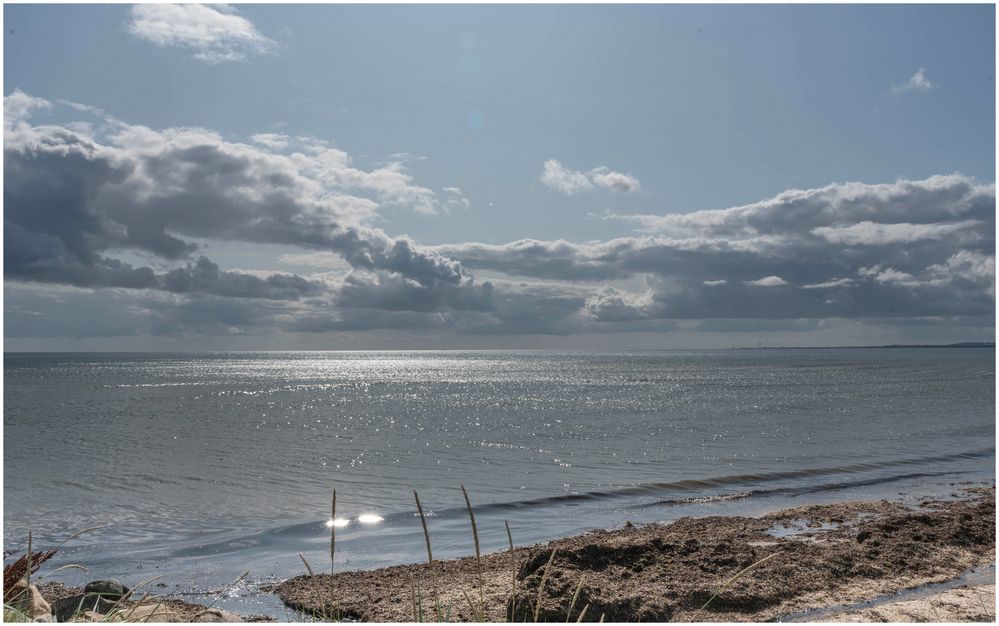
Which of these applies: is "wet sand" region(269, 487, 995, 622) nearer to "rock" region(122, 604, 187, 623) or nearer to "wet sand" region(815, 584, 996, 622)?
"wet sand" region(815, 584, 996, 622)

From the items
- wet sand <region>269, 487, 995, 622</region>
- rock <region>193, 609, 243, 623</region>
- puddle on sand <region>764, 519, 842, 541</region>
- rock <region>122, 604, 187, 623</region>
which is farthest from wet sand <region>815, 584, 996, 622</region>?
rock <region>122, 604, 187, 623</region>

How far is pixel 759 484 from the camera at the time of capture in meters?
19.3

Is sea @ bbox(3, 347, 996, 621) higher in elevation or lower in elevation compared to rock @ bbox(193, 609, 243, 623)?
lower

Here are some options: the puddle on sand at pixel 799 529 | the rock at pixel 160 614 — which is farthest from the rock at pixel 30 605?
the puddle on sand at pixel 799 529

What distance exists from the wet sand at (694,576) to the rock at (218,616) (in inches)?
27.7

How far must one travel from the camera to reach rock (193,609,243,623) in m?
9.03

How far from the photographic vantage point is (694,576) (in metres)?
9.80

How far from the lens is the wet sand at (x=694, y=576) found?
28.3ft

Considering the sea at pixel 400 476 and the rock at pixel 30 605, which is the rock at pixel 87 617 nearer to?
the rock at pixel 30 605

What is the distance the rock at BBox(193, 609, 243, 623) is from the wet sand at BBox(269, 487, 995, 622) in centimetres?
70

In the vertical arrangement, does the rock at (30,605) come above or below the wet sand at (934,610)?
above

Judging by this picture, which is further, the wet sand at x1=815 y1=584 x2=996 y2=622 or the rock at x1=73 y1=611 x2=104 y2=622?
the wet sand at x1=815 y1=584 x2=996 y2=622

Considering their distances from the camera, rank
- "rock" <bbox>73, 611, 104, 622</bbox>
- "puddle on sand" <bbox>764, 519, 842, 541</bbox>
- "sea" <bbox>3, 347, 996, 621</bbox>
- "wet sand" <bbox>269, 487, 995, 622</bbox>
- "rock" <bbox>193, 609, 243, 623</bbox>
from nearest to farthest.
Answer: "rock" <bbox>73, 611, 104, 622</bbox> → "wet sand" <bbox>269, 487, 995, 622</bbox> → "rock" <bbox>193, 609, 243, 623</bbox> → "puddle on sand" <bbox>764, 519, 842, 541</bbox> → "sea" <bbox>3, 347, 996, 621</bbox>

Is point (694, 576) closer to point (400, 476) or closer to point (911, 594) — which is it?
point (911, 594)
